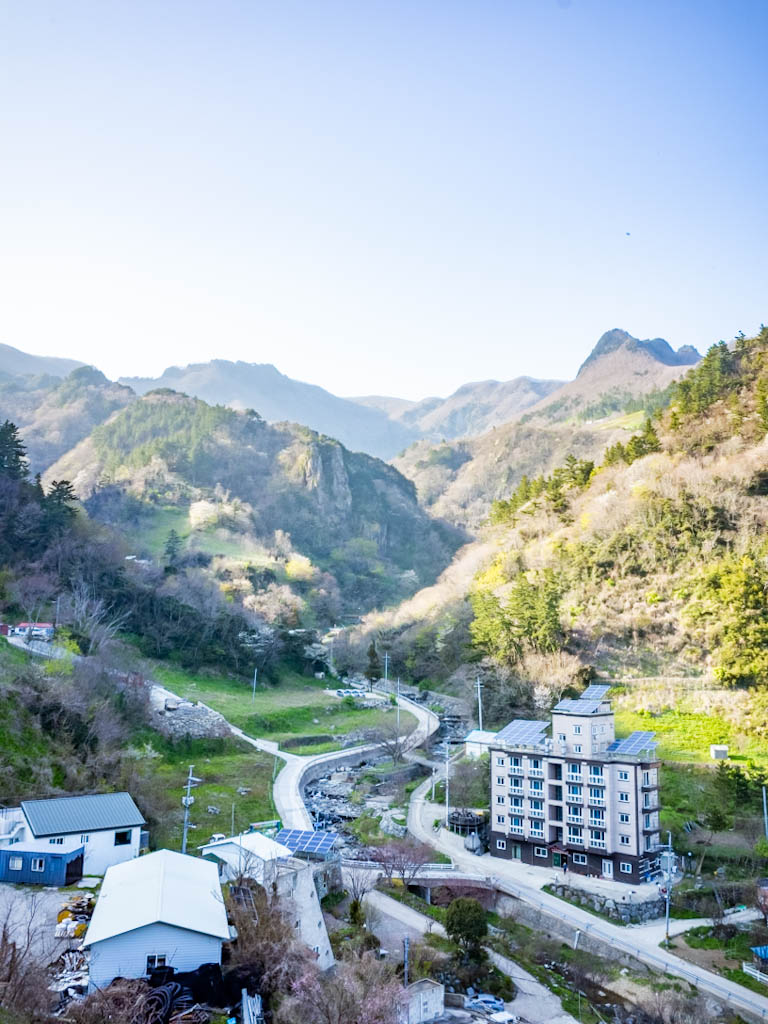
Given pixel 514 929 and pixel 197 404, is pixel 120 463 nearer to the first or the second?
pixel 197 404

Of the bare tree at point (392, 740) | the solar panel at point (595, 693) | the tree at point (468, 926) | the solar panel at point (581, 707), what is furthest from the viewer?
the bare tree at point (392, 740)

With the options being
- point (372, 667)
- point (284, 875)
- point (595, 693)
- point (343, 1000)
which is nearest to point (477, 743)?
point (595, 693)

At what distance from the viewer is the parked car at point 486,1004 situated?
18000 millimetres

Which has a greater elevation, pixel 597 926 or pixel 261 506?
pixel 261 506

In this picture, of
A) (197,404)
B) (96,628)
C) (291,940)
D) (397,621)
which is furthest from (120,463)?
(291,940)

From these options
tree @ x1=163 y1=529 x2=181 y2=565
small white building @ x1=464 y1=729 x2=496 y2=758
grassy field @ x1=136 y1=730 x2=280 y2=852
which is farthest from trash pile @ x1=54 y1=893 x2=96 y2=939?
tree @ x1=163 y1=529 x2=181 y2=565

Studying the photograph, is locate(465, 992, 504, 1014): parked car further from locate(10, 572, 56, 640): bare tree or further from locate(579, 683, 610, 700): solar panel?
locate(10, 572, 56, 640): bare tree

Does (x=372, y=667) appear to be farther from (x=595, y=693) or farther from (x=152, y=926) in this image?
(x=152, y=926)

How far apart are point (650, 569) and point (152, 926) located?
103 ft

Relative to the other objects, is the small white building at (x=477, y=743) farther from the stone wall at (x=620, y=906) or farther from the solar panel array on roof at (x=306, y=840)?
the solar panel array on roof at (x=306, y=840)

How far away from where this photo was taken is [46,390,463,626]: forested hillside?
6869 cm

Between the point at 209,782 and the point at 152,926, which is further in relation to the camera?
the point at 209,782

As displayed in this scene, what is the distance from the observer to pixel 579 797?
2673 centimetres

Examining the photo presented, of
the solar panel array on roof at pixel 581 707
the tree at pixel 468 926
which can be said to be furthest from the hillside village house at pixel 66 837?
the solar panel array on roof at pixel 581 707
